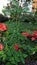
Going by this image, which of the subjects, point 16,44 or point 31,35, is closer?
point 16,44

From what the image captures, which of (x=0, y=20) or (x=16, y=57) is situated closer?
(x=16, y=57)

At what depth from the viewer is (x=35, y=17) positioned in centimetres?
502

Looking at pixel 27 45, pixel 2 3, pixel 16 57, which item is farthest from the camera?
pixel 2 3

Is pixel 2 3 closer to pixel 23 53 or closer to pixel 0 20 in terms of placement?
pixel 0 20

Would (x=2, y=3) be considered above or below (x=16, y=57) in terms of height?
below

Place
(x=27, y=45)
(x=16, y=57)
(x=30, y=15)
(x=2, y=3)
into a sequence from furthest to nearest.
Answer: (x=2, y=3), (x=30, y=15), (x=27, y=45), (x=16, y=57)

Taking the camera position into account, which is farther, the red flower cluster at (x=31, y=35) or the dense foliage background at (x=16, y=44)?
the red flower cluster at (x=31, y=35)

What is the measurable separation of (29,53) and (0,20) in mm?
1648

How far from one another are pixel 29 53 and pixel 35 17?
4.78 feet

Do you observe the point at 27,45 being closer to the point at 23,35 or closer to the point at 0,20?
the point at 23,35

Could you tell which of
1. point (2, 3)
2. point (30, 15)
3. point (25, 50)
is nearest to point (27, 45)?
Result: point (25, 50)

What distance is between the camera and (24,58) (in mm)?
3605

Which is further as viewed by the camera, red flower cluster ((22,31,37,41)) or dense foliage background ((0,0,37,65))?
red flower cluster ((22,31,37,41))

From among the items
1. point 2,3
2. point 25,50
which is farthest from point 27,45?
point 2,3
